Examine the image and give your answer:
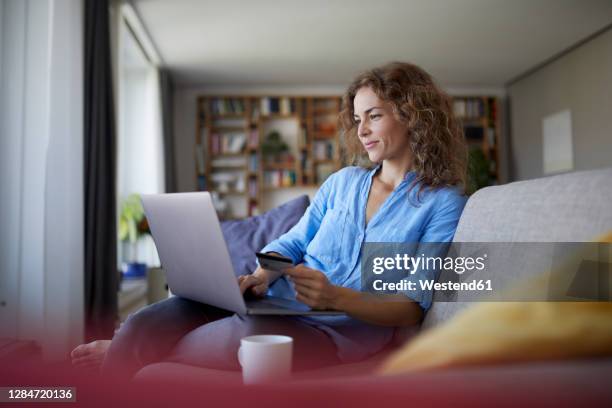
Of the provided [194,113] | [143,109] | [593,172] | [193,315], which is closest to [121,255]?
[143,109]

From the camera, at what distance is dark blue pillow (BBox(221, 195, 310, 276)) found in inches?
83.0

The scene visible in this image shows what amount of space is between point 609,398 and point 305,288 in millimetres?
596

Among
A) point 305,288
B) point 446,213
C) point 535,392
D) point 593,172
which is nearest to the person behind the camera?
point 535,392

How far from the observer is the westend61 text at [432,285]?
1.17m

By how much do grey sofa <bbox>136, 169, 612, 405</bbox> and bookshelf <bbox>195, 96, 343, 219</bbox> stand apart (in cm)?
607

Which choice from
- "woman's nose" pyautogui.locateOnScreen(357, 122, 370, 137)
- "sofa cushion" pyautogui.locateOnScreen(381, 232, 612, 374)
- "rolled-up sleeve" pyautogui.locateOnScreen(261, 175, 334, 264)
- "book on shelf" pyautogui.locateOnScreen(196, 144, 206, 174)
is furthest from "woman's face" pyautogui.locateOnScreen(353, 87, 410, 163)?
"book on shelf" pyautogui.locateOnScreen(196, 144, 206, 174)

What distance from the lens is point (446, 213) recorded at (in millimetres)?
1345

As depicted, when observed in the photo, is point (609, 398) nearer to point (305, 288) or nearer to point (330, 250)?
point (305, 288)

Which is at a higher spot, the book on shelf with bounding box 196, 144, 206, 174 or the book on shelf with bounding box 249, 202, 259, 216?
the book on shelf with bounding box 196, 144, 206, 174

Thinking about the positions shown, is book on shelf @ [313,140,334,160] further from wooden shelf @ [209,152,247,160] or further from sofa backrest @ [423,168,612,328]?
sofa backrest @ [423,168,612,328]

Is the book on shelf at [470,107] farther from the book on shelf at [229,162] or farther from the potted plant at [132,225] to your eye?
the potted plant at [132,225]

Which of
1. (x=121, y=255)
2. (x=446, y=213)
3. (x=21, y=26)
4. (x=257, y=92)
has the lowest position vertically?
(x=121, y=255)

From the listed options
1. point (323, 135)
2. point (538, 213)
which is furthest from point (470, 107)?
point (538, 213)

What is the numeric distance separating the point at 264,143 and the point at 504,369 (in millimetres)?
6828
